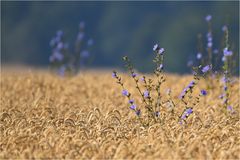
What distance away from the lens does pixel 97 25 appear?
132 meters

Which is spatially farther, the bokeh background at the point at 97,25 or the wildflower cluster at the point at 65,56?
the bokeh background at the point at 97,25

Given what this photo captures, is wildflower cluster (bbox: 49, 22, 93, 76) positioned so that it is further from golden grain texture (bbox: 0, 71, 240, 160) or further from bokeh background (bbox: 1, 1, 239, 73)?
bokeh background (bbox: 1, 1, 239, 73)

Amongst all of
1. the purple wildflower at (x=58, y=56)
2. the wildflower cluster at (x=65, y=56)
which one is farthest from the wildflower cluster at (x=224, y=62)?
the purple wildflower at (x=58, y=56)

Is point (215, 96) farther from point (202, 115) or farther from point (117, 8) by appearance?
point (117, 8)

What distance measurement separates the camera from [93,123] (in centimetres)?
993

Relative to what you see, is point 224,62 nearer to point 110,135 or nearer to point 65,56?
point 110,135

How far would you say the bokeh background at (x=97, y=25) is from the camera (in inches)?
3961

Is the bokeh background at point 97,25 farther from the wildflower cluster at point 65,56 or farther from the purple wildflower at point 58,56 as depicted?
the purple wildflower at point 58,56

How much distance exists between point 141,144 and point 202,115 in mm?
2989

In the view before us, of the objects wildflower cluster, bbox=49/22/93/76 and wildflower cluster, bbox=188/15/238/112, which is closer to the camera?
wildflower cluster, bbox=188/15/238/112

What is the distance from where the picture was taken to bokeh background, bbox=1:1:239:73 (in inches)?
3961

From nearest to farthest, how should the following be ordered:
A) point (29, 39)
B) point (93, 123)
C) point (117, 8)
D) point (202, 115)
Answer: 1. point (93, 123)
2. point (202, 115)
3. point (29, 39)
4. point (117, 8)

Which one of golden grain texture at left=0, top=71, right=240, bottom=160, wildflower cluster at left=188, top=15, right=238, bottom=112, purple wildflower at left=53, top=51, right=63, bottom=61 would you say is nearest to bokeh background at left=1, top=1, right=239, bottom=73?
purple wildflower at left=53, top=51, right=63, bottom=61

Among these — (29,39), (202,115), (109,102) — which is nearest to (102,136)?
(202,115)
